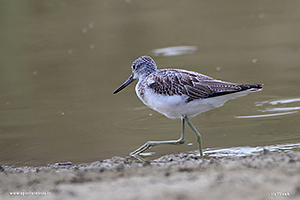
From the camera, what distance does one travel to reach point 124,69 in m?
11.0

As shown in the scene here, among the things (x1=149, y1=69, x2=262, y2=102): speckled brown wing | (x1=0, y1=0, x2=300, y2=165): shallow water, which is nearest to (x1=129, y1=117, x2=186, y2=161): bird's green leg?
(x1=0, y1=0, x2=300, y2=165): shallow water

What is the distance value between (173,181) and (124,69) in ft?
22.5

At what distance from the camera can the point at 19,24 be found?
567 inches

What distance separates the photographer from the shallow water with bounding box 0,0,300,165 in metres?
7.47

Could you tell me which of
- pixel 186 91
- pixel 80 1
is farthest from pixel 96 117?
pixel 80 1

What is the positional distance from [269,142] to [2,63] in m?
7.56

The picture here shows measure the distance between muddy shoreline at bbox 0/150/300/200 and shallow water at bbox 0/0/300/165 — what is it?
203 cm

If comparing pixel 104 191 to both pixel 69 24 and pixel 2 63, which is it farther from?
pixel 69 24

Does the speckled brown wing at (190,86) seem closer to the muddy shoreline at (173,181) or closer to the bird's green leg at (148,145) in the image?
the bird's green leg at (148,145)

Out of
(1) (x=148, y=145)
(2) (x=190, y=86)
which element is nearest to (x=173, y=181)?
(2) (x=190, y=86)

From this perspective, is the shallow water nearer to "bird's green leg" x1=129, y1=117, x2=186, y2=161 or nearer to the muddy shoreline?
"bird's green leg" x1=129, y1=117, x2=186, y2=161

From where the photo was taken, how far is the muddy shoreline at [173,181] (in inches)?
154

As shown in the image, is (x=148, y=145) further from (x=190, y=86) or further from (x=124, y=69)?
(x=124, y=69)

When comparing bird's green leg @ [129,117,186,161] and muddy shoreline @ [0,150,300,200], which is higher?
bird's green leg @ [129,117,186,161]
